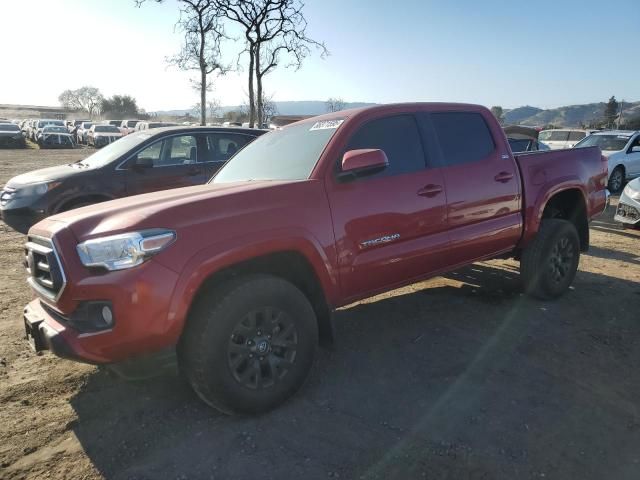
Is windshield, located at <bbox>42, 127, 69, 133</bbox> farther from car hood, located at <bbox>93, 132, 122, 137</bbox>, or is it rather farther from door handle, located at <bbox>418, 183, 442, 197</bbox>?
door handle, located at <bbox>418, 183, 442, 197</bbox>

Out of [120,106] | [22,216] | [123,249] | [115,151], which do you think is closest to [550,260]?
[123,249]

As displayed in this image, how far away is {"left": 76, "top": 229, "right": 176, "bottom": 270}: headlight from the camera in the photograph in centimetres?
258

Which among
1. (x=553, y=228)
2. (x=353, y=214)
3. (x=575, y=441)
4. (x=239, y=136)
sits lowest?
(x=575, y=441)

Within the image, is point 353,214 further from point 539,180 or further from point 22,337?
point 22,337

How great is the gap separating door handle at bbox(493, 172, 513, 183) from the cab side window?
90cm

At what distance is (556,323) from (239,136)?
523cm

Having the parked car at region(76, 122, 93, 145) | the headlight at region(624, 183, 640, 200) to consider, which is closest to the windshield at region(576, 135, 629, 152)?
the headlight at region(624, 183, 640, 200)

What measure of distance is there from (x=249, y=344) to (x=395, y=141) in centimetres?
193

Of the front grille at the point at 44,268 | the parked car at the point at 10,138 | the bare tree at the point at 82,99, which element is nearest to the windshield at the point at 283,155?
the front grille at the point at 44,268

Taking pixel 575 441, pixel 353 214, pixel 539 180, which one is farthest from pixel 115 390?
pixel 539 180

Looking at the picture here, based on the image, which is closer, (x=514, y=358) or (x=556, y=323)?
(x=514, y=358)

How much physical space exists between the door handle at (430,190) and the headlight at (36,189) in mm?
5087

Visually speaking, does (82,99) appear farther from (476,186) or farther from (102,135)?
(476,186)

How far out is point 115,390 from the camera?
→ 11.1ft
